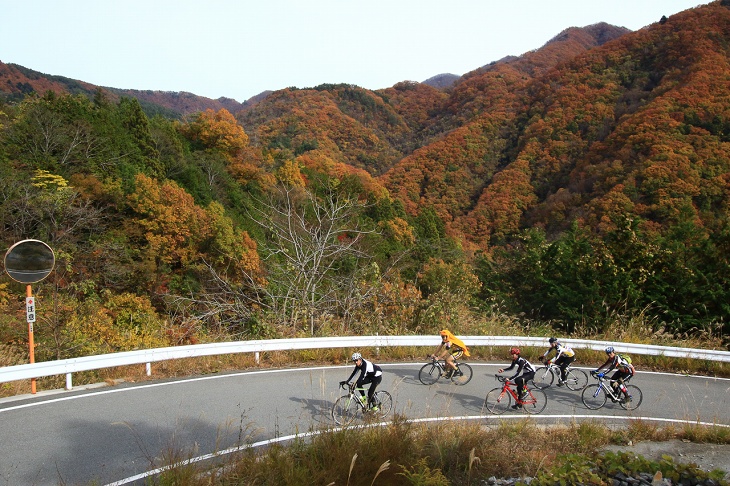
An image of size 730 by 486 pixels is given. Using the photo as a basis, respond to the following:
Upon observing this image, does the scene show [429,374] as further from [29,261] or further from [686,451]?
[29,261]

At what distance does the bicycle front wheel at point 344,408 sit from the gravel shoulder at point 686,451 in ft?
11.4

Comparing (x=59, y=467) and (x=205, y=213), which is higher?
(x=205, y=213)

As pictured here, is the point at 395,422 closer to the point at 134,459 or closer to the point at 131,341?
the point at 134,459

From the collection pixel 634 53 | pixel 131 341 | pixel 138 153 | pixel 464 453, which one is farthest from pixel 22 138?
pixel 634 53

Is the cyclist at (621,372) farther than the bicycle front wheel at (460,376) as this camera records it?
No

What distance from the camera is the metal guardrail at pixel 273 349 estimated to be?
7.76 metres

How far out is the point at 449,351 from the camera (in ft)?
31.2

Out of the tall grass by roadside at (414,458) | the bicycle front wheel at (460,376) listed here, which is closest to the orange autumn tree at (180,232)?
the bicycle front wheel at (460,376)

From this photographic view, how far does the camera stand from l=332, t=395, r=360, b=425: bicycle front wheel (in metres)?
7.25

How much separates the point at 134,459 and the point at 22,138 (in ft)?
107

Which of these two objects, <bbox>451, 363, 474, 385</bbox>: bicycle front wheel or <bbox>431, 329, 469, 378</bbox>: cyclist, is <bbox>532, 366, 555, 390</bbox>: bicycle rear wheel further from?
<bbox>431, 329, 469, 378</bbox>: cyclist

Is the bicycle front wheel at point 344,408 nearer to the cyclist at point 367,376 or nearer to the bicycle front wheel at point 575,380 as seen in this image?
the cyclist at point 367,376

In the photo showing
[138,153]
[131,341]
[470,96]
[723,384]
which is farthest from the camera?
[470,96]

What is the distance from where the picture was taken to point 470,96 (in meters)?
128
